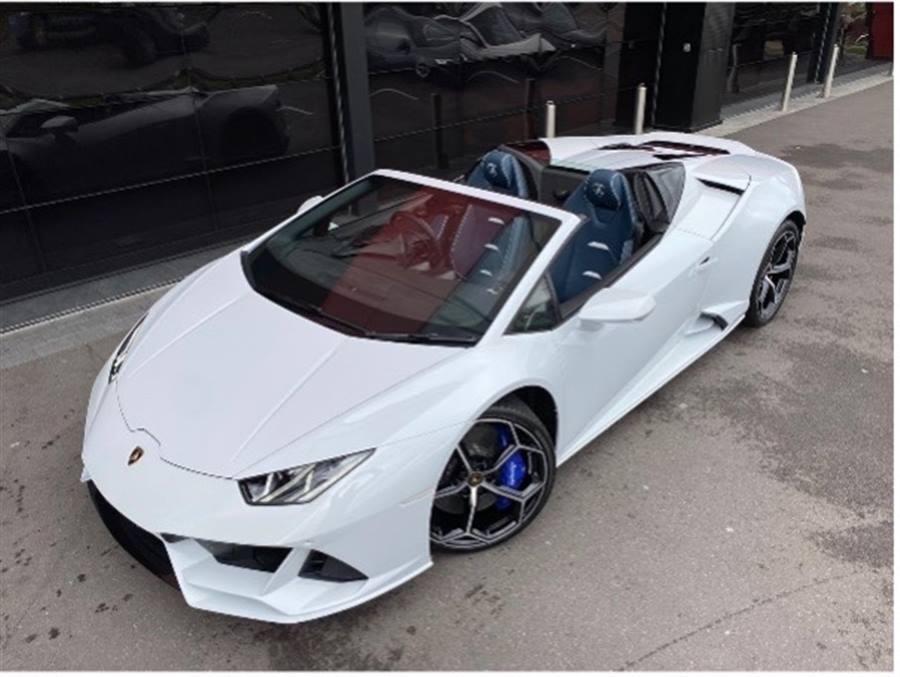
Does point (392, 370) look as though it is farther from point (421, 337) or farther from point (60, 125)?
point (60, 125)

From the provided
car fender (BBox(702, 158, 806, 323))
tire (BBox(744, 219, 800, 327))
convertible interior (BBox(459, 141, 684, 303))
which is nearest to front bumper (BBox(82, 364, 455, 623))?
convertible interior (BBox(459, 141, 684, 303))

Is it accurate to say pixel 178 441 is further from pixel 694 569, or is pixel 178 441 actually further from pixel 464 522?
pixel 694 569

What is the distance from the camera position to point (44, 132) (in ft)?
17.2

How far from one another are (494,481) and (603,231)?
1.61m

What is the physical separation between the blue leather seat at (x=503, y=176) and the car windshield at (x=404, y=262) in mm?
616

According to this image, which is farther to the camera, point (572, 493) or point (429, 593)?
point (572, 493)

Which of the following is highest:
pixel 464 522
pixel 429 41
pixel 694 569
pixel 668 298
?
pixel 429 41

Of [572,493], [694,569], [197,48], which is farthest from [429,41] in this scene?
[694,569]

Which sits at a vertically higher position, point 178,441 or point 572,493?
point 178,441

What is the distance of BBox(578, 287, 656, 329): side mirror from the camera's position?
9.45 ft

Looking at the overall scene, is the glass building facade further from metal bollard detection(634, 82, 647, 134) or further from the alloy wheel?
the alloy wheel

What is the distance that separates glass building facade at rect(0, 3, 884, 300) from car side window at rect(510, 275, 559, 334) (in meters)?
4.27

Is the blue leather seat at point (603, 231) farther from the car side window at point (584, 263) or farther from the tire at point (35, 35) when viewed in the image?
the tire at point (35, 35)

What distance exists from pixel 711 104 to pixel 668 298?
827 cm
